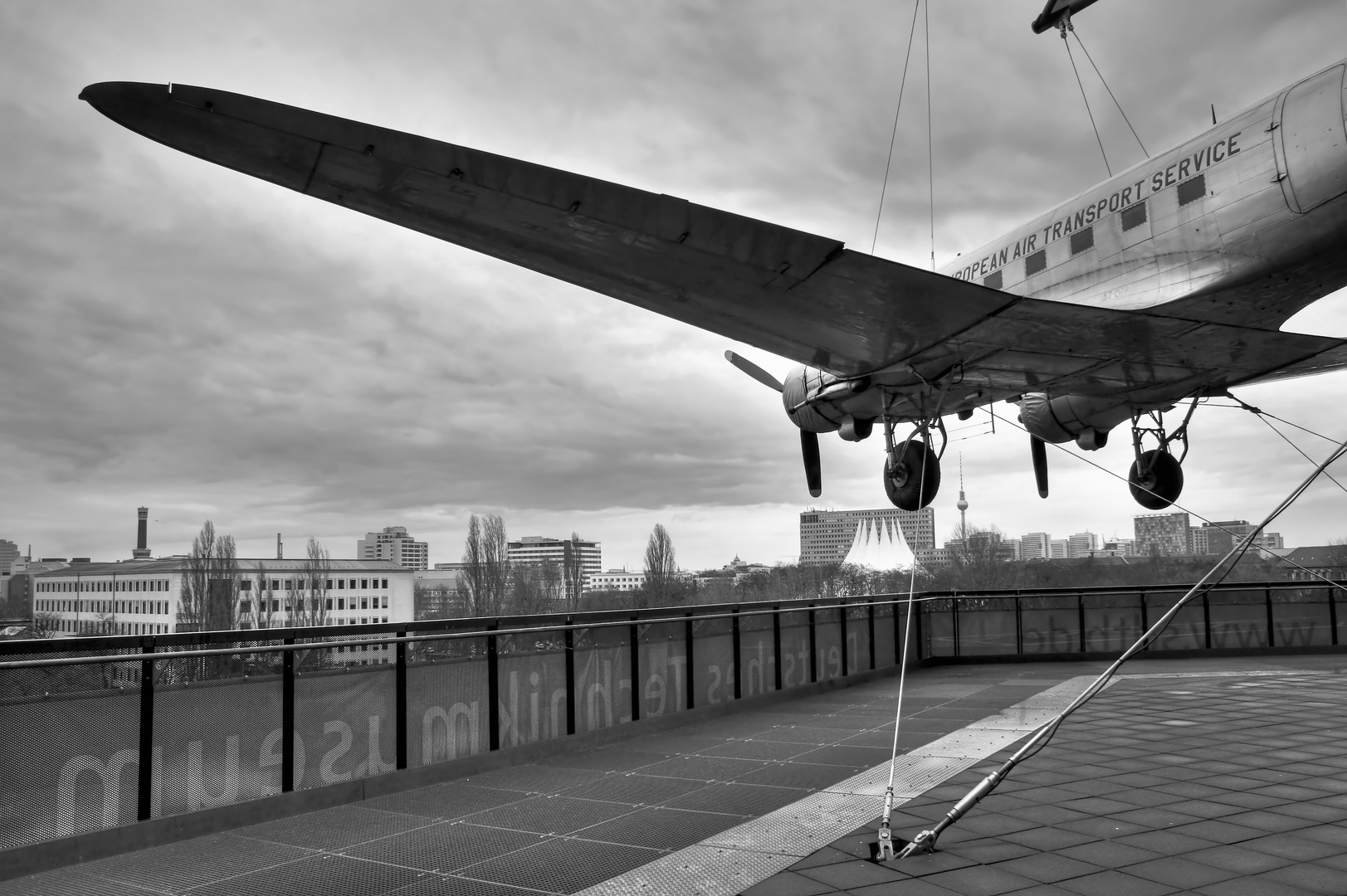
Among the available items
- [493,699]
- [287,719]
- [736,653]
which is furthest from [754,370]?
[287,719]

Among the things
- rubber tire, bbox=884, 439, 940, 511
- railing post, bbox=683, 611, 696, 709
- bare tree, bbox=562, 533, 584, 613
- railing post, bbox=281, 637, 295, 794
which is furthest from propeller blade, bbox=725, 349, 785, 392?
bare tree, bbox=562, 533, 584, 613

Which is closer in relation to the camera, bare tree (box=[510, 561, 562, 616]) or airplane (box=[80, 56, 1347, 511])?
airplane (box=[80, 56, 1347, 511])

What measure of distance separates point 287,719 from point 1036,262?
11342 millimetres

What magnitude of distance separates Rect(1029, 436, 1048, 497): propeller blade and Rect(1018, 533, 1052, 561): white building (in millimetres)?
61449

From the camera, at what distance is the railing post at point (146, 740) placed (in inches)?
235

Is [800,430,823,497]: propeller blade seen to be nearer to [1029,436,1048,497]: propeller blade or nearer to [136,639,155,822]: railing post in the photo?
[1029,436,1048,497]: propeller blade

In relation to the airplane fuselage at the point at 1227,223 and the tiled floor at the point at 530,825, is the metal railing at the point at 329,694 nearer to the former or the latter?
the tiled floor at the point at 530,825

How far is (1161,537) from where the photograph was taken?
4094 centimetres

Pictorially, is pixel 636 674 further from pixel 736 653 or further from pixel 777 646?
pixel 777 646

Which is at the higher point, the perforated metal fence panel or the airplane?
the airplane

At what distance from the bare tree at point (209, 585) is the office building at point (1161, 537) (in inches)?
3082

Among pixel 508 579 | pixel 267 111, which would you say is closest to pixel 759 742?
pixel 267 111

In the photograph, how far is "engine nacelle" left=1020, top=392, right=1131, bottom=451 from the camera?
54.1ft

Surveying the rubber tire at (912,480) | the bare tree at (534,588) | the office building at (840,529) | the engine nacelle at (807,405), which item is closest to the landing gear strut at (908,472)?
the rubber tire at (912,480)
